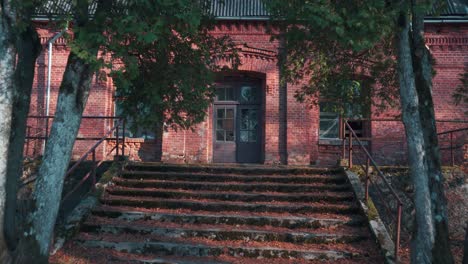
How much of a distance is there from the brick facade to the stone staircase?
2.53m

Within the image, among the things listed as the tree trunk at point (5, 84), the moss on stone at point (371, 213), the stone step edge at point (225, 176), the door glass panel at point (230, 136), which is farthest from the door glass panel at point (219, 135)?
the tree trunk at point (5, 84)

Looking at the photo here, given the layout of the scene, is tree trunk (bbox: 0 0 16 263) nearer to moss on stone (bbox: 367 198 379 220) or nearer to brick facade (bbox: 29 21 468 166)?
moss on stone (bbox: 367 198 379 220)

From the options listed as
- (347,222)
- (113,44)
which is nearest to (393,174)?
(347,222)

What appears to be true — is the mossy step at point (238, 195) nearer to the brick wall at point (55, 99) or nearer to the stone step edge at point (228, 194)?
the stone step edge at point (228, 194)

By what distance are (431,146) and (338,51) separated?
2.67 meters

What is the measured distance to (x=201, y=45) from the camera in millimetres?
6934

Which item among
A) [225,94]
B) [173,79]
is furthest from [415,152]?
[225,94]

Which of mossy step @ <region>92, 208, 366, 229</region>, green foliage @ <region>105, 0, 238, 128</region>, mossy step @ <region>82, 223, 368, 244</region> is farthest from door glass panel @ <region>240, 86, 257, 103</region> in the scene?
mossy step @ <region>82, 223, 368, 244</region>

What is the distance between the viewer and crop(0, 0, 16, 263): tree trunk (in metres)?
4.24

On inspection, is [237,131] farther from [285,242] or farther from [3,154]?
[3,154]

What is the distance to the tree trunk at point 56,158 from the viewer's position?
4.82m

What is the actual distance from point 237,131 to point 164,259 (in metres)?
6.60

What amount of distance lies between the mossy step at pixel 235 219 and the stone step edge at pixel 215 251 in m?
0.83

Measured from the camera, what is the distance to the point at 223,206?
748cm
